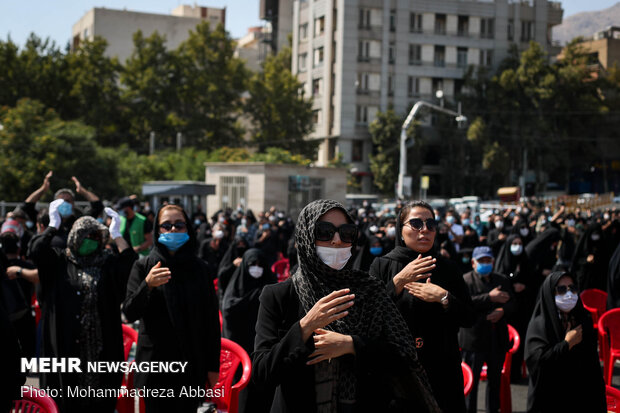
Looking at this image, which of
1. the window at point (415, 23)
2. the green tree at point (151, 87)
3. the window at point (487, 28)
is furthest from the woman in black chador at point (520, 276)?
the window at point (487, 28)

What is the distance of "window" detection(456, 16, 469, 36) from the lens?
51312 mm

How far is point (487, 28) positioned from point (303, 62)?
1371cm

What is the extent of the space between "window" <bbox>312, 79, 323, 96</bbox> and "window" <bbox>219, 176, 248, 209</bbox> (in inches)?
949

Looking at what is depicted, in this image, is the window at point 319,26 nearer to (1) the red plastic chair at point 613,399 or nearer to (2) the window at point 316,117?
(2) the window at point 316,117

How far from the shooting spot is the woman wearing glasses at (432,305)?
372cm

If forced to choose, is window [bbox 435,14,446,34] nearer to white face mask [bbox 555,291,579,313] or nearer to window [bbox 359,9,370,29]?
window [bbox 359,9,370,29]

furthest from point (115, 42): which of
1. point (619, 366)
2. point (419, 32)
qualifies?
point (619, 366)

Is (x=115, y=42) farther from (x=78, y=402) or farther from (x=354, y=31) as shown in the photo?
(x=78, y=402)

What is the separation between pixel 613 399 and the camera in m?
4.62

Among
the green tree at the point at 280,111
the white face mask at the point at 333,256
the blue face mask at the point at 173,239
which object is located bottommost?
the blue face mask at the point at 173,239

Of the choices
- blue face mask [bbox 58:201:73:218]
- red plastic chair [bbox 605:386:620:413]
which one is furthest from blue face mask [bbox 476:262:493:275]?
blue face mask [bbox 58:201:73:218]

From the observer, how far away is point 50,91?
4222 centimetres

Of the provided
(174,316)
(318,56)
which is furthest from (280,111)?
(174,316)

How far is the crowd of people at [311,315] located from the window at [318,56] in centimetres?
4361
